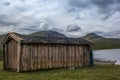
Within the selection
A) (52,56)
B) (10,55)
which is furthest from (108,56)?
(10,55)

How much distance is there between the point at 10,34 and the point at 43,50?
16.6 ft

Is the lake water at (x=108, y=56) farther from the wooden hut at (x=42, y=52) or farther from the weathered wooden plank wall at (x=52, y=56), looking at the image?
the wooden hut at (x=42, y=52)

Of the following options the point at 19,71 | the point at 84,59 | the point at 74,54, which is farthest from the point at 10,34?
the point at 84,59

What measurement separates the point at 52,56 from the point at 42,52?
70.8 inches

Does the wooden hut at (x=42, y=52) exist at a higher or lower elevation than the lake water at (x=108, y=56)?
higher

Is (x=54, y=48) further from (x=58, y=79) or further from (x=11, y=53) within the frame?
(x=58, y=79)

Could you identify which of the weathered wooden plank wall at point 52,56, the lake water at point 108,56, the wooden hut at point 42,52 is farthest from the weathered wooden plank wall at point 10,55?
the lake water at point 108,56

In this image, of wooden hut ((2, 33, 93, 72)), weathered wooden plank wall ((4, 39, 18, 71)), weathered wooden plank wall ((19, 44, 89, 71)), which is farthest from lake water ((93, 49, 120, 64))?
weathered wooden plank wall ((4, 39, 18, 71))

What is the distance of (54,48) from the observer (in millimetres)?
30703

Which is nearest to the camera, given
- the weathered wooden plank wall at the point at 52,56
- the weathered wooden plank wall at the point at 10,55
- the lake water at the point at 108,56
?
the weathered wooden plank wall at the point at 52,56

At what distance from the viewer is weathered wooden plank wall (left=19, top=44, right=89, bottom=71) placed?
2791 centimetres

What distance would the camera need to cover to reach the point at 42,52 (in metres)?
29.5

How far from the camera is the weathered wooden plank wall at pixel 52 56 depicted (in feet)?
91.6

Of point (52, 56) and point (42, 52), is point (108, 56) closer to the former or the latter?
point (52, 56)
